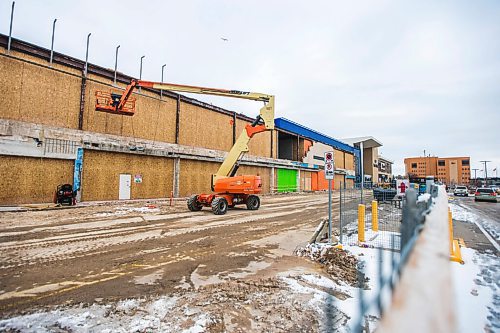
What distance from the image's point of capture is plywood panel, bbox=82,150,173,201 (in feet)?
56.2

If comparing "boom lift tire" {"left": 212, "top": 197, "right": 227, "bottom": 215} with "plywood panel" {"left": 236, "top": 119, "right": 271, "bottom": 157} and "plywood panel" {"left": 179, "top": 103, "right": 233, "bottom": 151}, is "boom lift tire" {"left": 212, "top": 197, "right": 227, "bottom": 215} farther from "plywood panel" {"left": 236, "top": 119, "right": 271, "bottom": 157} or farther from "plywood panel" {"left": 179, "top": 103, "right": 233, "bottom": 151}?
"plywood panel" {"left": 236, "top": 119, "right": 271, "bottom": 157}

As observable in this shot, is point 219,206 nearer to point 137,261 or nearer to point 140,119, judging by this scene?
point 137,261

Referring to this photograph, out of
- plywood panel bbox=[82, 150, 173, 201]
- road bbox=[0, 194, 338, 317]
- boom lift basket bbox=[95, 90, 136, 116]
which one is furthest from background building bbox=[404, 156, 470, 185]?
road bbox=[0, 194, 338, 317]

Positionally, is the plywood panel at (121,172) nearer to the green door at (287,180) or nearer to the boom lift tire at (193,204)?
the boom lift tire at (193,204)

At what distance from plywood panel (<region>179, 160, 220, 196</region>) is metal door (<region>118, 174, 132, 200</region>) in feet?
14.7

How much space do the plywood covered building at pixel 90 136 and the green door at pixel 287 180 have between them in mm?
10700

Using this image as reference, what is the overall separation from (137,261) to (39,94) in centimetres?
1586

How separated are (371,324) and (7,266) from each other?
22.8 feet

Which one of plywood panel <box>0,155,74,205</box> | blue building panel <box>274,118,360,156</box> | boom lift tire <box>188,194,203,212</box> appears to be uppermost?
blue building panel <box>274,118,360,156</box>

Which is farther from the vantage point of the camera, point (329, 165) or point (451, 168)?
point (451, 168)

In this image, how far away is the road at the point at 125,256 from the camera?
432 cm

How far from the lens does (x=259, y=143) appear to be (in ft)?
107

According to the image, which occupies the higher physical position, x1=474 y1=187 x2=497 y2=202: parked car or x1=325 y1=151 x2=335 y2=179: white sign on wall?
x1=325 y1=151 x2=335 y2=179: white sign on wall

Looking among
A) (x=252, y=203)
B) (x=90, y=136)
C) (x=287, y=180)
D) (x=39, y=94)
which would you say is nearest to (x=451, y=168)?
(x=287, y=180)
